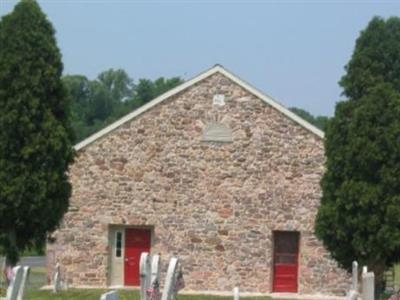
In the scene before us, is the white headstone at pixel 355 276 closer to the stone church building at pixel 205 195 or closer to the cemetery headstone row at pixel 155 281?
the stone church building at pixel 205 195

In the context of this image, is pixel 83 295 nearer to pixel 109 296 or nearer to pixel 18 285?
pixel 18 285

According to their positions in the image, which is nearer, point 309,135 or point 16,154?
point 16,154

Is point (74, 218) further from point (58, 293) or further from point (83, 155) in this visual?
point (58, 293)

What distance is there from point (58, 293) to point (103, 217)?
14.6 ft

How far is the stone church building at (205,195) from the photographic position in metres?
35.9

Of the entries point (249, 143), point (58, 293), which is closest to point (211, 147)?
point (249, 143)

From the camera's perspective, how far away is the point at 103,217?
36.5 metres

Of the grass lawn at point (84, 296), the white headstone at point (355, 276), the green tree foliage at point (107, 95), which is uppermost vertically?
the green tree foliage at point (107, 95)

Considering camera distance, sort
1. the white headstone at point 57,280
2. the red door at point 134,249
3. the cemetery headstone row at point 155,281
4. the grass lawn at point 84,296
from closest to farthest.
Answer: the cemetery headstone row at point 155,281 < the grass lawn at point 84,296 < the white headstone at point 57,280 < the red door at point 134,249

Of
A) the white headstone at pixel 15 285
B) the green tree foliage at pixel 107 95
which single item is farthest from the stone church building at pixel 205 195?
the green tree foliage at pixel 107 95

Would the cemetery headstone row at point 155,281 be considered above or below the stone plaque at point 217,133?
below

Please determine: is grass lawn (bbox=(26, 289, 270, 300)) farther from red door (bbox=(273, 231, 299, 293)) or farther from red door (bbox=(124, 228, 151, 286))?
red door (bbox=(124, 228, 151, 286))

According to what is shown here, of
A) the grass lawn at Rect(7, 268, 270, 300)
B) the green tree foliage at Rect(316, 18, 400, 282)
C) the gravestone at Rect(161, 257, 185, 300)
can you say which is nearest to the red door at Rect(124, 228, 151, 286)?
the grass lawn at Rect(7, 268, 270, 300)

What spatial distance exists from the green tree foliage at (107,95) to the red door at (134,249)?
6397 cm
